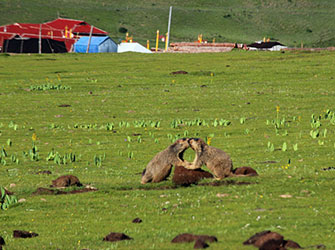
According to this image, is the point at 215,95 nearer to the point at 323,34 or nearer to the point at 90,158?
the point at 90,158

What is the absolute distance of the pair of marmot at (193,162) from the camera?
15430 millimetres

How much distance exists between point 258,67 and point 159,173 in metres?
38.6

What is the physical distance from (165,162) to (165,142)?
980 cm

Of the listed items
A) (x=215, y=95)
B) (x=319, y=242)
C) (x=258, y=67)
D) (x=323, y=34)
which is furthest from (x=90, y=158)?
(x=323, y=34)

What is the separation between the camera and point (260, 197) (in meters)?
13.9

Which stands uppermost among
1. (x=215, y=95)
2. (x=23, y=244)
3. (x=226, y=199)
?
(x=215, y=95)

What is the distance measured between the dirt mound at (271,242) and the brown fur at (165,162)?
5.87 metres

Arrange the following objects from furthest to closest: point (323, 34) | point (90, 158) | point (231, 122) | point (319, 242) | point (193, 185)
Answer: point (323, 34)
point (231, 122)
point (90, 158)
point (193, 185)
point (319, 242)

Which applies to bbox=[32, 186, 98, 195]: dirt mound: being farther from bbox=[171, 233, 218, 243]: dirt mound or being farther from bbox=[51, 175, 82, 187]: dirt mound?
bbox=[171, 233, 218, 243]: dirt mound

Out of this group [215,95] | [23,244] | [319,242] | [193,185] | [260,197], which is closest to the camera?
[319,242]

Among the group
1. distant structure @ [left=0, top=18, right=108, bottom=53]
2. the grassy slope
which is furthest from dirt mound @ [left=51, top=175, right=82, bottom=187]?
the grassy slope

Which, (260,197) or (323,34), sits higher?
(323,34)

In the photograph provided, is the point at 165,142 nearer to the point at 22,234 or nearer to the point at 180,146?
the point at 180,146

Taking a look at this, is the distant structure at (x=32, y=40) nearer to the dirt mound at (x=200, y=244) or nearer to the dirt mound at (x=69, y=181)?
the dirt mound at (x=69, y=181)
